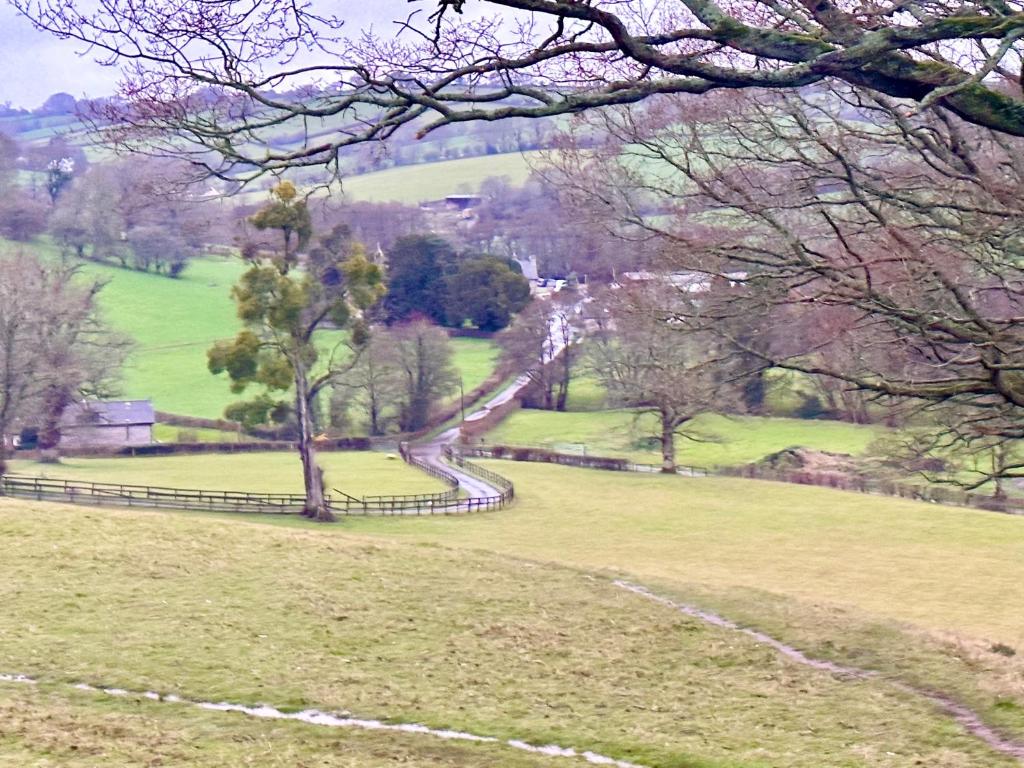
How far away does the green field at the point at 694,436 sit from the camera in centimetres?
5478

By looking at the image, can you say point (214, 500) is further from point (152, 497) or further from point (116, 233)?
point (116, 233)

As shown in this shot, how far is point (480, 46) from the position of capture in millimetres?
9102

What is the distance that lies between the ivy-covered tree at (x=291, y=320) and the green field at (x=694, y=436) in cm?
2025

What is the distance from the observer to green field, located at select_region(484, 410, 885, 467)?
5478 cm

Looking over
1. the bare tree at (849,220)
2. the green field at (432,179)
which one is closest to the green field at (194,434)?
the bare tree at (849,220)

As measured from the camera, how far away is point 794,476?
48500mm

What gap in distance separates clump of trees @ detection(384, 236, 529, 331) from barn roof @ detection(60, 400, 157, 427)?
23.5 metres

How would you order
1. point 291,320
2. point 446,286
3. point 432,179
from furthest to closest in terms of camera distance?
point 432,179
point 446,286
point 291,320

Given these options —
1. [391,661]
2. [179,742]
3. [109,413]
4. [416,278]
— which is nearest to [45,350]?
[109,413]

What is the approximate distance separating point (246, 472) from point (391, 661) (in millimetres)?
36067

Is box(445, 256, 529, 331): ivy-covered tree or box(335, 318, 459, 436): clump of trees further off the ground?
box(445, 256, 529, 331): ivy-covered tree

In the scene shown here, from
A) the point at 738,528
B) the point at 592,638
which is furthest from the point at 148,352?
the point at 592,638

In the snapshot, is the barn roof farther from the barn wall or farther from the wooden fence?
the wooden fence

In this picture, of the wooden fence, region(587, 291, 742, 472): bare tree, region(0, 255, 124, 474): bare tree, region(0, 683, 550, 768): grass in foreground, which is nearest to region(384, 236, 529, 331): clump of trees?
region(587, 291, 742, 472): bare tree
